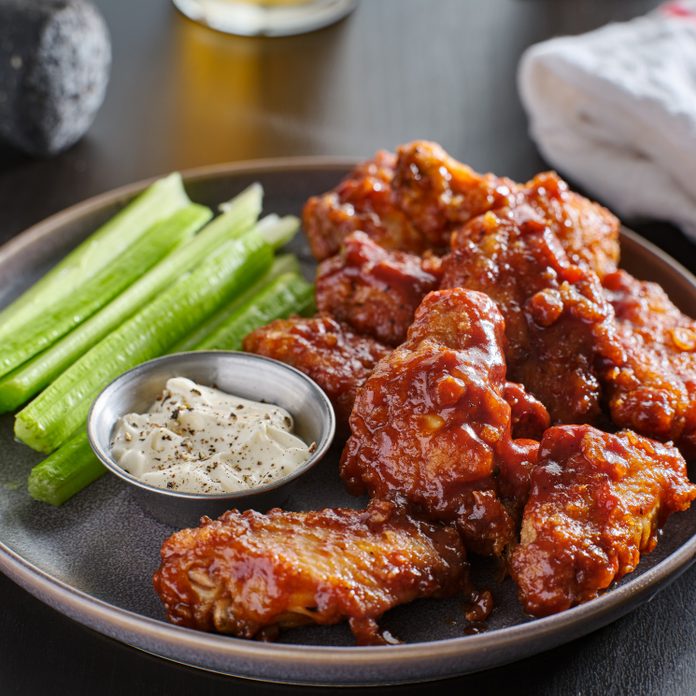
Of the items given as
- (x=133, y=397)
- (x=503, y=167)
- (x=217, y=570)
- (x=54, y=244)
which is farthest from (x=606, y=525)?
(x=503, y=167)

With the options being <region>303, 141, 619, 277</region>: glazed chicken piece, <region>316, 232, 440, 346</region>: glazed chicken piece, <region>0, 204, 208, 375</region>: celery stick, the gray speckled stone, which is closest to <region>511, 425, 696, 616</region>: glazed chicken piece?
<region>316, 232, 440, 346</region>: glazed chicken piece

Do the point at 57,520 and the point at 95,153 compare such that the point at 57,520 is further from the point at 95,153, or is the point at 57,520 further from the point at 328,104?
the point at 328,104

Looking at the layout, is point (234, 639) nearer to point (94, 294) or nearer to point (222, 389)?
point (222, 389)

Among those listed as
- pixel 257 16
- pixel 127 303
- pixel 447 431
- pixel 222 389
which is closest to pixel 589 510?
pixel 447 431

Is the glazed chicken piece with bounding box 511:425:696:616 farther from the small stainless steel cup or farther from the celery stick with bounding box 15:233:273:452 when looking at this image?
the celery stick with bounding box 15:233:273:452

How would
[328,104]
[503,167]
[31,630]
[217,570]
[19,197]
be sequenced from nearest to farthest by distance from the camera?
[217,570] → [31,630] → [19,197] → [503,167] → [328,104]

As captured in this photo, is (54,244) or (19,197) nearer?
(54,244)
